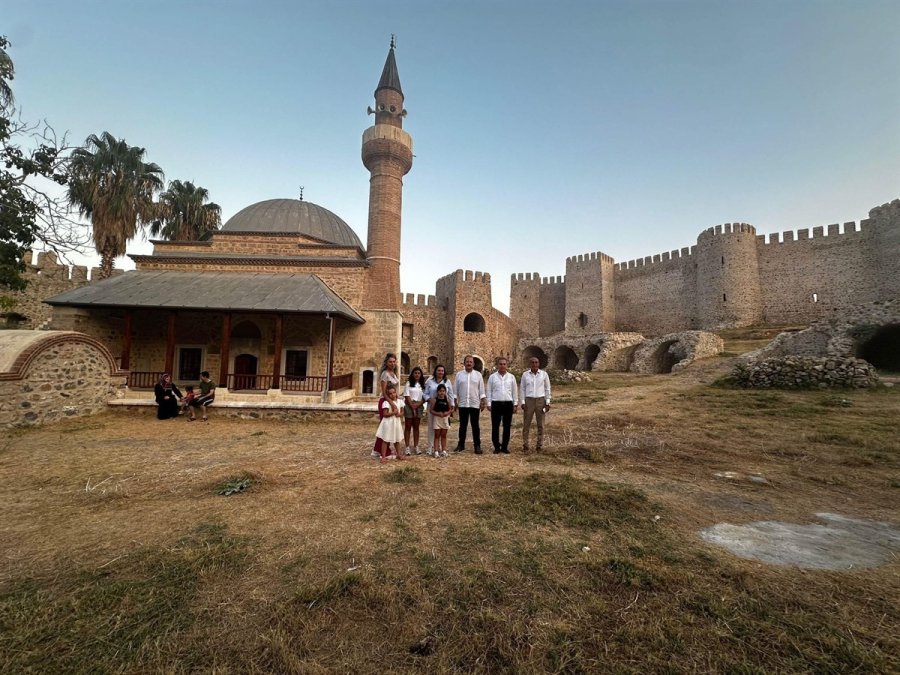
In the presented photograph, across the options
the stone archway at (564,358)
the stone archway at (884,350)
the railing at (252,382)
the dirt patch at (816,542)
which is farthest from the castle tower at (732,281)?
the railing at (252,382)

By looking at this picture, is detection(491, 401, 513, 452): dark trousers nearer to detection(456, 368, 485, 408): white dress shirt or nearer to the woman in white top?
detection(456, 368, 485, 408): white dress shirt

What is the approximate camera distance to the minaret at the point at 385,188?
18.3m

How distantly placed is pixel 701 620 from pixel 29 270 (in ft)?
114

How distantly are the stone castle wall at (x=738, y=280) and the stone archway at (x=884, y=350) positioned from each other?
826cm

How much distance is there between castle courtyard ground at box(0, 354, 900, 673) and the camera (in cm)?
206

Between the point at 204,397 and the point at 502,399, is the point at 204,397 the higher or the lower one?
the lower one

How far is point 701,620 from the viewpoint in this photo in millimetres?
2281

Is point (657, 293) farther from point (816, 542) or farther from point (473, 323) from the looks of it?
point (816, 542)

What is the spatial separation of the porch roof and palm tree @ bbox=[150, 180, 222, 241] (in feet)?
22.4

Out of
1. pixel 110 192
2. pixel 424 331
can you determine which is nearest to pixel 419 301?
pixel 424 331

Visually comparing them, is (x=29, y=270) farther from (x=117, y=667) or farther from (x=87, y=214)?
(x=117, y=667)

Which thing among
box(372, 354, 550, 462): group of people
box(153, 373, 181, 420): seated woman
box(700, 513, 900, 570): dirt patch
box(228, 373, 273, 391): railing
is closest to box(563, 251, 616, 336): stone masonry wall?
box(228, 373, 273, 391): railing

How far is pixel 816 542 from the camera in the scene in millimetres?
3299

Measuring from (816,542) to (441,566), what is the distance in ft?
10.8
